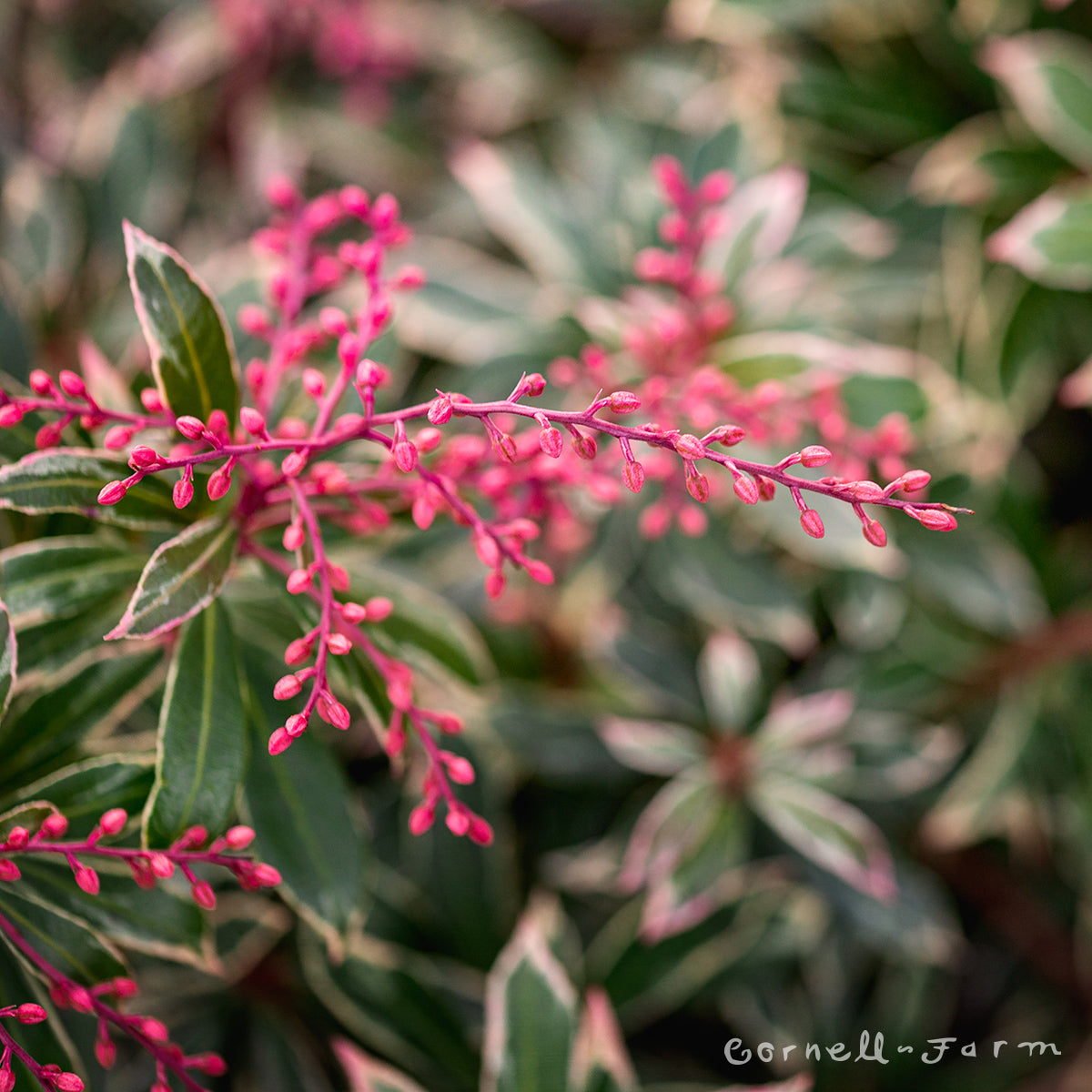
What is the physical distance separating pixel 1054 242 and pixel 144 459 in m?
0.85

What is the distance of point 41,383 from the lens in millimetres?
543

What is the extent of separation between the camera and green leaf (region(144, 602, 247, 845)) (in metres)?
0.56

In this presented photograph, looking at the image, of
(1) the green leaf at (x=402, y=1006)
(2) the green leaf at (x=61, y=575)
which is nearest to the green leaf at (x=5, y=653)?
(2) the green leaf at (x=61, y=575)

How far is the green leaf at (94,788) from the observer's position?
609mm

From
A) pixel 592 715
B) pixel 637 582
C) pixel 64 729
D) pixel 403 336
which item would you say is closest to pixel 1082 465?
pixel 637 582

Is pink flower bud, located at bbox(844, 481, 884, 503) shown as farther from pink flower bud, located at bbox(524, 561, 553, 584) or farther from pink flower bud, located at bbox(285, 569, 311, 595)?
pink flower bud, located at bbox(285, 569, 311, 595)

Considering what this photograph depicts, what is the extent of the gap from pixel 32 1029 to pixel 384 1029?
39 centimetres

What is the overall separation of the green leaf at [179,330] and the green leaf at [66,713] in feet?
0.67

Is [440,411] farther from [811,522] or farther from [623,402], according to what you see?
[811,522]

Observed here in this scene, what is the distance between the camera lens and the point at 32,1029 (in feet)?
2.06

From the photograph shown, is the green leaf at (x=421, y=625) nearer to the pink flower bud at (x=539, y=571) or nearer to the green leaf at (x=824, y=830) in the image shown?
the pink flower bud at (x=539, y=571)

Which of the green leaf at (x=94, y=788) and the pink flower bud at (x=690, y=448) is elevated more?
the pink flower bud at (x=690, y=448)

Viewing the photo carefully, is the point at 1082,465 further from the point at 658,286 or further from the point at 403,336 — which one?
the point at 403,336

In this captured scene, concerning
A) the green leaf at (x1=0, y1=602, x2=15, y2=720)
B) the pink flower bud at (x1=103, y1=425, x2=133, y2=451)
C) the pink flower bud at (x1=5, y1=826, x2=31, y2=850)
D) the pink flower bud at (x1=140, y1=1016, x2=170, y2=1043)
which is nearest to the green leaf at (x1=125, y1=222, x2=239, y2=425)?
the pink flower bud at (x1=103, y1=425, x2=133, y2=451)
